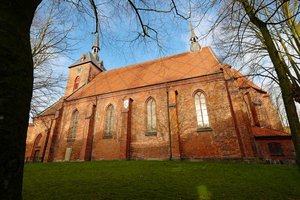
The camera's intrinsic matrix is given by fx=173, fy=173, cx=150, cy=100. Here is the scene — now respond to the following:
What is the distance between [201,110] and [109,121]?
900cm

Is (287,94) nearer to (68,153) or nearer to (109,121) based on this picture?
(109,121)

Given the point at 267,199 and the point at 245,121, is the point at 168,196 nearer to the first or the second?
the point at 267,199

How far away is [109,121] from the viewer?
57.1 ft

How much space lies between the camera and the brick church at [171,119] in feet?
42.8

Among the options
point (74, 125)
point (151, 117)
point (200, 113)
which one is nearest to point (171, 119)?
point (151, 117)

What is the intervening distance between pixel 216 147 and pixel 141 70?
1224 cm

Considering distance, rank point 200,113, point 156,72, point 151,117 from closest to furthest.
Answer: point 200,113, point 151,117, point 156,72

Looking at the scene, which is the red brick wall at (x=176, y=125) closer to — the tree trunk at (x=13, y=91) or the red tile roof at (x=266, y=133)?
the red tile roof at (x=266, y=133)

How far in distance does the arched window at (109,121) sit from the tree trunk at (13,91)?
15528 mm

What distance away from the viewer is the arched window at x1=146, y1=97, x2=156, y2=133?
1540cm

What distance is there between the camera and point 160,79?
17.1 meters

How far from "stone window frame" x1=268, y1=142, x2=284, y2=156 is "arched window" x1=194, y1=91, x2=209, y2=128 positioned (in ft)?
16.8

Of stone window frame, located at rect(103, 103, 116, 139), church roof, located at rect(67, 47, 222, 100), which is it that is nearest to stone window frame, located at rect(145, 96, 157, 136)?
church roof, located at rect(67, 47, 222, 100)

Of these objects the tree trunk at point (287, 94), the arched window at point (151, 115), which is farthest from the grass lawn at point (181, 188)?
the arched window at point (151, 115)
